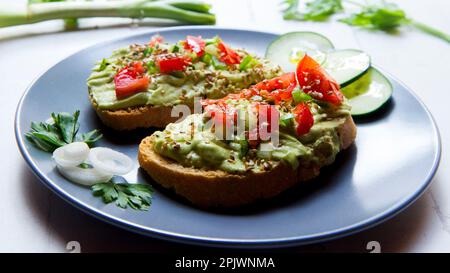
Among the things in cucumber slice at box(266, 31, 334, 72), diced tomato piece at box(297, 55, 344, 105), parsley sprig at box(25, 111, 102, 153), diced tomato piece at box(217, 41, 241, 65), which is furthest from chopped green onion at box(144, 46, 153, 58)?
diced tomato piece at box(297, 55, 344, 105)

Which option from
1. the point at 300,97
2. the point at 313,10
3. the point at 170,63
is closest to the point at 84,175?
the point at 170,63

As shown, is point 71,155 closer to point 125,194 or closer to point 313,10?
point 125,194

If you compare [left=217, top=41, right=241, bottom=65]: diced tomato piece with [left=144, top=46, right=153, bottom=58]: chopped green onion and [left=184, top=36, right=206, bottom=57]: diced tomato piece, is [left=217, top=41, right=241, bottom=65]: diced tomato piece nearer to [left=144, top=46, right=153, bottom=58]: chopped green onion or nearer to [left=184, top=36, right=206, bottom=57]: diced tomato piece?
[left=184, top=36, right=206, bottom=57]: diced tomato piece

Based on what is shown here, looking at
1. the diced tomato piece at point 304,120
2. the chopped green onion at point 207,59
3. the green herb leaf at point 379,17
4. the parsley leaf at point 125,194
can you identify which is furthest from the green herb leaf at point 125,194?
the green herb leaf at point 379,17

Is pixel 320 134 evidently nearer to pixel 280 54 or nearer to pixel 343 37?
pixel 280 54
